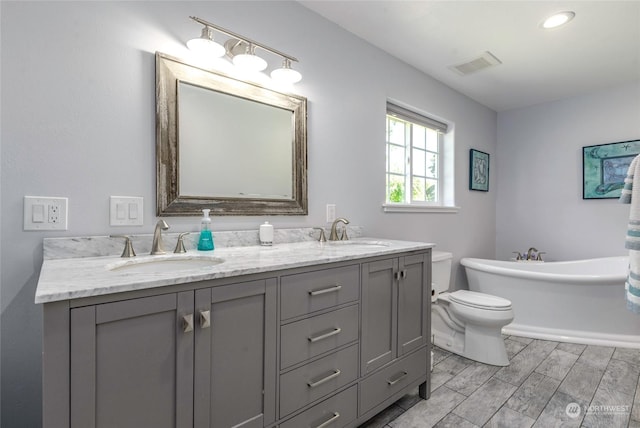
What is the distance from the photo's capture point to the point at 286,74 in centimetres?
170

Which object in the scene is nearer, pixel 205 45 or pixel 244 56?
pixel 205 45

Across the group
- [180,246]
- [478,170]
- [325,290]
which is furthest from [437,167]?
[180,246]

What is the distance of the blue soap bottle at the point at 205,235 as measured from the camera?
1.42 m

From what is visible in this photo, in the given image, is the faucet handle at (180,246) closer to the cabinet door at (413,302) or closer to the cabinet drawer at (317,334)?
the cabinet drawer at (317,334)

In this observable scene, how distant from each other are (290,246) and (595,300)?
8.42 feet

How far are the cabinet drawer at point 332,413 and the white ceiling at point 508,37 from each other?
7.03 ft

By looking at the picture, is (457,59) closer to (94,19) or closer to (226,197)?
(226,197)

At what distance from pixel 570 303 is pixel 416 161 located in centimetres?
174

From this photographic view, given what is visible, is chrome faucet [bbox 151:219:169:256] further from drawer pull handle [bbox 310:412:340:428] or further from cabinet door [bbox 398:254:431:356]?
cabinet door [bbox 398:254:431:356]

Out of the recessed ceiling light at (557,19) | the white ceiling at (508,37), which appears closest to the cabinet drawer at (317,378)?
the white ceiling at (508,37)

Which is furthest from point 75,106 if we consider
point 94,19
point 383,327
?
point 383,327

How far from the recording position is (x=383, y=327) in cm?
151

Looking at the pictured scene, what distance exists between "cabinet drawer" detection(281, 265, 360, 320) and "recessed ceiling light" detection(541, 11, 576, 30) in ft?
6.87

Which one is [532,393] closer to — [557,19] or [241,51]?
[557,19]
